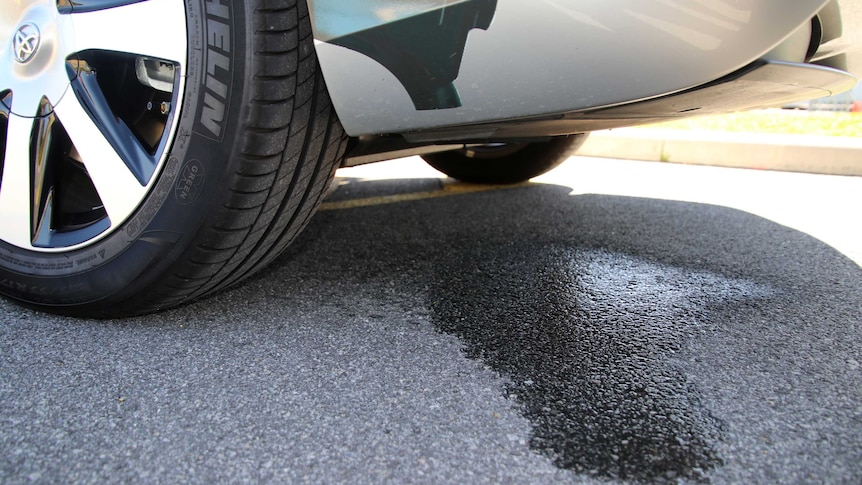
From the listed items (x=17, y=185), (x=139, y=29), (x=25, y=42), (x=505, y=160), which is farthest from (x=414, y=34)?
(x=505, y=160)

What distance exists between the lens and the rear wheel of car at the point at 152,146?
141 cm

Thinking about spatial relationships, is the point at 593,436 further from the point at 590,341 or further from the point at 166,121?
the point at 166,121

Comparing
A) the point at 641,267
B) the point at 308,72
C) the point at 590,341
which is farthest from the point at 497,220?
the point at 308,72

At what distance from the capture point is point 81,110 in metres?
1.56

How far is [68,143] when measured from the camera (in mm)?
1635

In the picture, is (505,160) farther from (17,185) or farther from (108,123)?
(17,185)

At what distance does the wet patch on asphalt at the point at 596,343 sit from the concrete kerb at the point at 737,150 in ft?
6.73

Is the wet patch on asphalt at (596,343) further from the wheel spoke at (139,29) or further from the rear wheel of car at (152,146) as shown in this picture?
the wheel spoke at (139,29)

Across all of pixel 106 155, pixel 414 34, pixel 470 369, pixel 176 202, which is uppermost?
pixel 414 34

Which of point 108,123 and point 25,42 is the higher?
point 25,42

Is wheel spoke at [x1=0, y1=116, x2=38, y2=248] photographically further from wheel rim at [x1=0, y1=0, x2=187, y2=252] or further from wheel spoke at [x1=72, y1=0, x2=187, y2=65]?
wheel spoke at [x1=72, y1=0, x2=187, y2=65]

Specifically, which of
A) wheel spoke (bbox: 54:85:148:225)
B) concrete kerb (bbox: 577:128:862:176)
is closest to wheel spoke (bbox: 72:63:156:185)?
wheel spoke (bbox: 54:85:148:225)

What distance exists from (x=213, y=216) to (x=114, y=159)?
0.30m

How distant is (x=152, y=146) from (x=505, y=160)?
1.96 m
